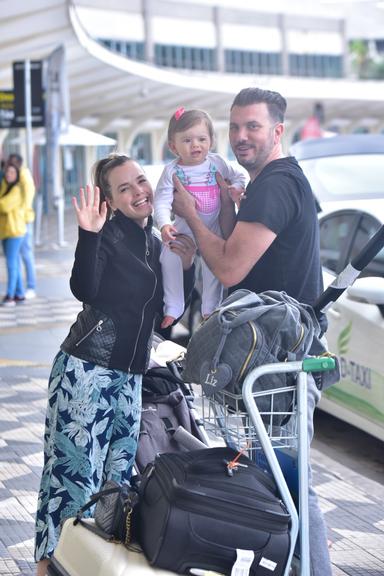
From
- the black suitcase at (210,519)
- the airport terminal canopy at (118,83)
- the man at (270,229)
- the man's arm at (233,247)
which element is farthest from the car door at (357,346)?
the airport terminal canopy at (118,83)

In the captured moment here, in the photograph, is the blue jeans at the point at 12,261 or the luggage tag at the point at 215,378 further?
the blue jeans at the point at 12,261

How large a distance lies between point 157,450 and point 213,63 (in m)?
70.3

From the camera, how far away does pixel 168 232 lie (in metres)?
3.86

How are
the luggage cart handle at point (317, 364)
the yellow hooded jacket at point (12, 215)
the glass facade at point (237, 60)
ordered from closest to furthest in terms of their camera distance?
the luggage cart handle at point (317, 364) → the yellow hooded jacket at point (12, 215) → the glass facade at point (237, 60)

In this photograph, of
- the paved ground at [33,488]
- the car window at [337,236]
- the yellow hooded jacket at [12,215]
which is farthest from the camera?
the yellow hooded jacket at [12,215]

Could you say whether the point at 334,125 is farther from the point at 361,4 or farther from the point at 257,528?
the point at 257,528

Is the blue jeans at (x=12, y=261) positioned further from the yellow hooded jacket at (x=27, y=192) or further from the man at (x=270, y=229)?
the man at (x=270, y=229)

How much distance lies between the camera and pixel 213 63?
239ft

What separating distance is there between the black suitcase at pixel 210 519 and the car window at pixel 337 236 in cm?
418

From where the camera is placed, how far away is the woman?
3955mm


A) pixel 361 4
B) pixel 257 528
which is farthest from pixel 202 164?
pixel 361 4

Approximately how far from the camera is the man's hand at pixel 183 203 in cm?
383

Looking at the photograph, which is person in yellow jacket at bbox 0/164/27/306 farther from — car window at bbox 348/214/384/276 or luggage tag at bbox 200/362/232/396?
luggage tag at bbox 200/362/232/396

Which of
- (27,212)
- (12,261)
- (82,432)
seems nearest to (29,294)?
(12,261)
